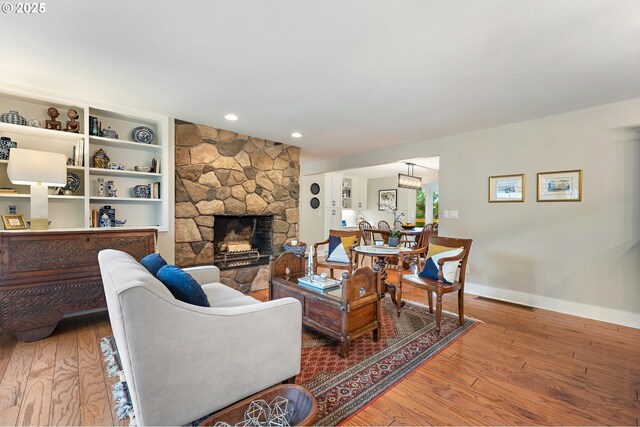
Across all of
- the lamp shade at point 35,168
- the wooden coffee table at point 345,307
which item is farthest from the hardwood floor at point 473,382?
the lamp shade at point 35,168

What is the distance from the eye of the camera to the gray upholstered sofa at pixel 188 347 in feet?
3.67

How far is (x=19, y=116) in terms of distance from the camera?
272 centimetres

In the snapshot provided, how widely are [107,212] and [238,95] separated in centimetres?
211

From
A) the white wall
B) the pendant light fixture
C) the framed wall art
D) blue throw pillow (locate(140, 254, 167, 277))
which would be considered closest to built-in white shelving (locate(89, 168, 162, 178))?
the framed wall art

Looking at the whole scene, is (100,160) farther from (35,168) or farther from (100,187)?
(35,168)

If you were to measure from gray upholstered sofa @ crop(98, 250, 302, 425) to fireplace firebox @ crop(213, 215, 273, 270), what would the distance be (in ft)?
8.55

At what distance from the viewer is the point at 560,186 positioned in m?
3.26

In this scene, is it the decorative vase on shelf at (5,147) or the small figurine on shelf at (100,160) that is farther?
the small figurine on shelf at (100,160)

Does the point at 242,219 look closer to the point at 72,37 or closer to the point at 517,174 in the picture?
the point at 72,37

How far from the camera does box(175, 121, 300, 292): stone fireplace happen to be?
3701 mm

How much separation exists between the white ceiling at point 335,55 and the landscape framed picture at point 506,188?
0.77m

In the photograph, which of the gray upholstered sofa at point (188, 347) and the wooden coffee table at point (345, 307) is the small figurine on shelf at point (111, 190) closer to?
the gray upholstered sofa at point (188, 347)

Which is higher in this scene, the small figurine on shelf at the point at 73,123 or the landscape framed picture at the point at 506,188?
the small figurine on shelf at the point at 73,123

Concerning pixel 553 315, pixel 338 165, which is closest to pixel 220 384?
pixel 553 315
